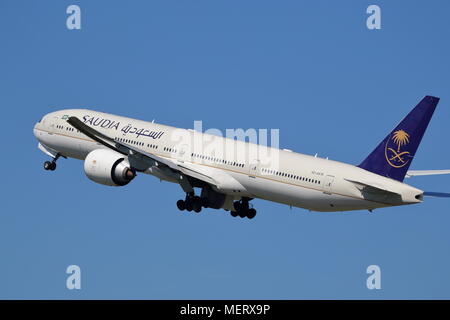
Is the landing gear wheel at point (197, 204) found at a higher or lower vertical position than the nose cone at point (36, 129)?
lower

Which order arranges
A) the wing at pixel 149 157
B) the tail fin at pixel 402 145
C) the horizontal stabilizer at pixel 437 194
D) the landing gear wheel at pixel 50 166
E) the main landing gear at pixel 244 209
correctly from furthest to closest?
the landing gear wheel at pixel 50 166 → the main landing gear at pixel 244 209 → the wing at pixel 149 157 → the horizontal stabilizer at pixel 437 194 → the tail fin at pixel 402 145

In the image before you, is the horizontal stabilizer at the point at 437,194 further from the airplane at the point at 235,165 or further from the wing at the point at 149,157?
the wing at the point at 149,157

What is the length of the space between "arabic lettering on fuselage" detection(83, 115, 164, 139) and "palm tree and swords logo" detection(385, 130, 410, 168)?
53.2ft

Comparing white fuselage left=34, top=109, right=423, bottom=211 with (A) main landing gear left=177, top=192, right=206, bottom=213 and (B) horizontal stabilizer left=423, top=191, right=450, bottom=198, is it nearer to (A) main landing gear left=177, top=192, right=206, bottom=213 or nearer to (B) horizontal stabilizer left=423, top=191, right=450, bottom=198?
(B) horizontal stabilizer left=423, top=191, right=450, bottom=198

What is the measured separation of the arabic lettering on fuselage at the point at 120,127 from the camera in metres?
79.8

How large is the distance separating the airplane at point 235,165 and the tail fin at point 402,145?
54 mm

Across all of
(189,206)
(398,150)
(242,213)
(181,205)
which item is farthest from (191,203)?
(398,150)

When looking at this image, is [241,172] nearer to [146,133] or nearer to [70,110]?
[146,133]

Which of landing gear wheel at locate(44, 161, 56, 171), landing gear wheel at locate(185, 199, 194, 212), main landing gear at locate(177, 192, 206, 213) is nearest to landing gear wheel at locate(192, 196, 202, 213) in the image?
main landing gear at locate(177, 192, 206, 213)

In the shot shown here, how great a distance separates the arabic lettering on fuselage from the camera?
262 feet

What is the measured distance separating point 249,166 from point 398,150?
9.78m

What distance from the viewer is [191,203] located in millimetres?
77375

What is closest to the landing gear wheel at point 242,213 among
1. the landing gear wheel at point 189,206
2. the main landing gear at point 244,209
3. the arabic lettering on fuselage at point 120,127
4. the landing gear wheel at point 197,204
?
the main landing gear at point 244,209

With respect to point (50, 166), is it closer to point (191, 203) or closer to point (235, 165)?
point (191, 203)
